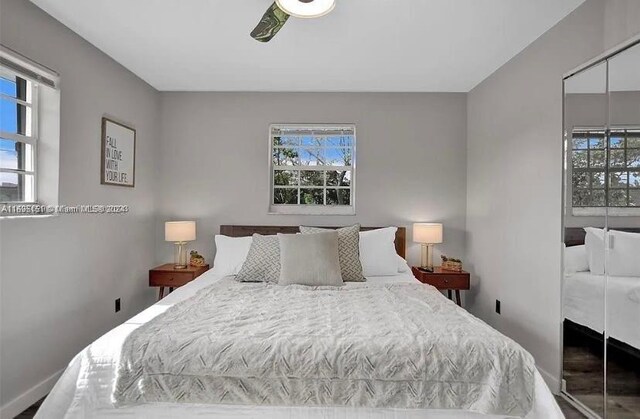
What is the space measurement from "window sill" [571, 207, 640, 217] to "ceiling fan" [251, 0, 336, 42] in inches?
75.0

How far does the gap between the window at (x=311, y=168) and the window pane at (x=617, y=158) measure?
95.1 inches

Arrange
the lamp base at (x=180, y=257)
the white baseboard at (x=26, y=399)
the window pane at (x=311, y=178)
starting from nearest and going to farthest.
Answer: the white baseboard at (x=26, y=399)
the lamp base at (x=180, y=257)
the window pane at (x=311, y=178)

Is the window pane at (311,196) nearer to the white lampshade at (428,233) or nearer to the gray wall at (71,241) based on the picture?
the white lampshade at (428,233)

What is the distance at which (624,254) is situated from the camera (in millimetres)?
2047

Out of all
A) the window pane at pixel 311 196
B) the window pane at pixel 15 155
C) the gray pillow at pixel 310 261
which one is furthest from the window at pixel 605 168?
the window pane at pixel 15 155

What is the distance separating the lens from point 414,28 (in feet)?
8.61

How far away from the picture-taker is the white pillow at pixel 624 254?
198cm

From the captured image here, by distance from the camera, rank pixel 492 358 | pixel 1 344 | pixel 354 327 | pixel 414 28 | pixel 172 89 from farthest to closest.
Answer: pixel 172 89 → pixel 414 28 → pixel 1 344 → pixel 354 327 → pixel 492 358

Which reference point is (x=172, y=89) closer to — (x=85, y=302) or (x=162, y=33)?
(x=162, y=33)

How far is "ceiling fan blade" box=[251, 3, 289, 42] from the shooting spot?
1922mm

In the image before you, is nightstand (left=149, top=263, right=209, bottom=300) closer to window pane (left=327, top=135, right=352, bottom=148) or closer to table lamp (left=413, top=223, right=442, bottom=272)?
window pane (left=327, top=135, right=352, bottom=148)

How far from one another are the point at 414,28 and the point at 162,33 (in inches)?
71.0

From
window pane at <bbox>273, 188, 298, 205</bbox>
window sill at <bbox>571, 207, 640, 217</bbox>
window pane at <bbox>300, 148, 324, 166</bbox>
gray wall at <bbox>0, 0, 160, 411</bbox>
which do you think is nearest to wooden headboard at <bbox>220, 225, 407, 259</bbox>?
window pane at <bbox>273, 188, 298, 205</bbox>

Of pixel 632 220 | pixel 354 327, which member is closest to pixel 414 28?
pixel 632 220
